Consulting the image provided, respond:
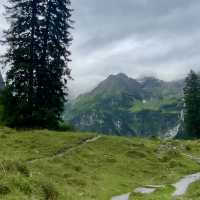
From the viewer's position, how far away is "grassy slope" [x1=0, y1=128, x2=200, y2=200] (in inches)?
808

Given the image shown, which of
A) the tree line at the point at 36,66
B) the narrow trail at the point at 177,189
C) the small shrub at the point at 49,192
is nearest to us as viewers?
the small shrub at the point at 49,192

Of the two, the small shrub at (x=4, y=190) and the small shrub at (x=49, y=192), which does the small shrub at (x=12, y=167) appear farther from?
the small shrub at (x=4, y=190)

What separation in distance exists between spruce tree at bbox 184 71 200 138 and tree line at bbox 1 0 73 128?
45.8 metres

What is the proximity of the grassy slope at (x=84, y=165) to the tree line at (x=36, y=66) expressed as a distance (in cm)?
588

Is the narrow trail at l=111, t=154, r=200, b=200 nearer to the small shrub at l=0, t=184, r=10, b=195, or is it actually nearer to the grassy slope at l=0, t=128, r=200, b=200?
the grassy slope at l=0, t=128, r=200, b=200

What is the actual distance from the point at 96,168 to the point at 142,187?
5280 millimetres

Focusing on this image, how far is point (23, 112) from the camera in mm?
48219

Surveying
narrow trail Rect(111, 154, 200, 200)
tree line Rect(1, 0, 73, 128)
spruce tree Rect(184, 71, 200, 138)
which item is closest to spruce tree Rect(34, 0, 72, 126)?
tree line Rect(1, 0, 73, 128)

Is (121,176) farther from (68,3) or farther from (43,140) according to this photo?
(68,3)

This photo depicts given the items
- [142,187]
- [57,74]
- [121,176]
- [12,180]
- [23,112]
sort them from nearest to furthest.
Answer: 1. [12,180]
2. [142,187]
3. [121,176]
4. [23,112]
5. [57,74]

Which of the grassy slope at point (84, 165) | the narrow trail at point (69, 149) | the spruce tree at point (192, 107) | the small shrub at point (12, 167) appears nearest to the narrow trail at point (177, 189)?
the grassy slope at point (84, 165)

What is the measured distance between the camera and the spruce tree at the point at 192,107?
301 feet

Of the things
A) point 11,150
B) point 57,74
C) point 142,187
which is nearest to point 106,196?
point 142,187

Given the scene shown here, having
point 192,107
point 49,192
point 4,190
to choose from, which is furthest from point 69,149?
point 192,107
